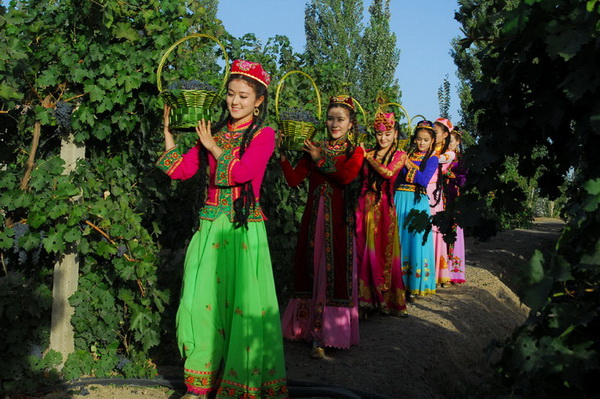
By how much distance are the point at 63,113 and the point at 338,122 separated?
84.5 inches

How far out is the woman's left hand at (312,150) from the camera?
18.2 feet

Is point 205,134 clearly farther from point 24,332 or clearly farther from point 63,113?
point 24,332

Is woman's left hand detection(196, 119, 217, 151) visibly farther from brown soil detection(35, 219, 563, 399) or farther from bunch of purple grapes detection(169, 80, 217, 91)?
brown soil detection(35, 219, 563, 399)

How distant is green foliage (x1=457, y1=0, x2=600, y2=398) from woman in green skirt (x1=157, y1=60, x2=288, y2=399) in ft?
5.24

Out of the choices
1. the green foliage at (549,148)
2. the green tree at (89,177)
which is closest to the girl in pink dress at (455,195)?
the green tree at (89,177)

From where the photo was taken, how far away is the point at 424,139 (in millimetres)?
8383

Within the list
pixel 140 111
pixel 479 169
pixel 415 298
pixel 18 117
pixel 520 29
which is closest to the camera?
pixel 520 29

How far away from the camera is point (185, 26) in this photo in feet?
16.5

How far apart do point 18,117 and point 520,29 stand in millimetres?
3267

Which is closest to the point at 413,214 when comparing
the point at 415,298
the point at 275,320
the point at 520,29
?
the point at 520,29

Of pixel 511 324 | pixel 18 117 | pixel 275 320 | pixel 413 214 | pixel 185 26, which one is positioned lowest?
pixel 511 324

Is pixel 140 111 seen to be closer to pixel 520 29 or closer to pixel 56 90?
pixel 56 90

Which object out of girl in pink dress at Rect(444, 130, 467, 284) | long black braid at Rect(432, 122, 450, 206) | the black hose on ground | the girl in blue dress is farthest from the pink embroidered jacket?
girl in pink dress at Rect(444, 130, 467, 284)

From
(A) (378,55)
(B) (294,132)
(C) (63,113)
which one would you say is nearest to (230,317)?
(B) (294,132)
